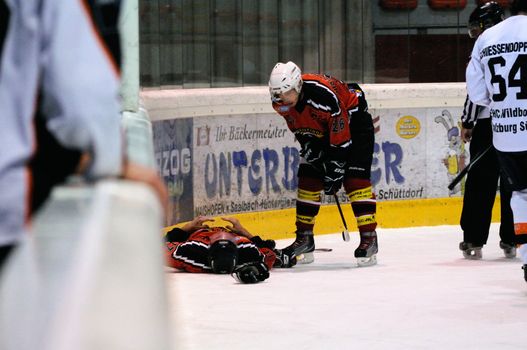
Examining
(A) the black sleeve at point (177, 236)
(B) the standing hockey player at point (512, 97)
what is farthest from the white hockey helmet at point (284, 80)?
(B) the standing hockey player at point (512, 97)

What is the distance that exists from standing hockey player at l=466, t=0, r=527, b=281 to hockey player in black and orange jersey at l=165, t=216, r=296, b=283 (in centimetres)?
134

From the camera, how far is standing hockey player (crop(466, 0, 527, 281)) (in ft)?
18.8

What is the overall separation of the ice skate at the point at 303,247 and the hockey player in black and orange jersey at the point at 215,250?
1.34ft

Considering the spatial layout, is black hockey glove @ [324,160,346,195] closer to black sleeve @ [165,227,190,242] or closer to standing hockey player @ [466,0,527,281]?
black sleeve @ [165,227,190,242]

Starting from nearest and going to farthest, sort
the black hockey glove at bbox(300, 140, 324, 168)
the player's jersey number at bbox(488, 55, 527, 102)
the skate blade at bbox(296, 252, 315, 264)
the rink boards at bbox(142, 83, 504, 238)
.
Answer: the player's jersey number at bbox(488, 55, 527, 102), the black hockey glove at bbox(300, 140, 324, 168), the skate blade at bbox(296, 252, 315, 264), the rink boards at bbox(142, 83, 504, 238)

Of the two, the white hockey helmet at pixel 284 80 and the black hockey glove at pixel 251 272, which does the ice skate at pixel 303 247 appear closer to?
the black hockey glove at pixel 251 272

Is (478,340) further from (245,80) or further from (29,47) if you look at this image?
(245,80)

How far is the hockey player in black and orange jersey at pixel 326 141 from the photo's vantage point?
679 centimetres

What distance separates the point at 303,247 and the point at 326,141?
68cm

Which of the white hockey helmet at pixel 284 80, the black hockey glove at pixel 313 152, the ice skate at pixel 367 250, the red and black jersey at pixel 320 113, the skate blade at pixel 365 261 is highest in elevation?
the white hockey helmet at pixel 284 80

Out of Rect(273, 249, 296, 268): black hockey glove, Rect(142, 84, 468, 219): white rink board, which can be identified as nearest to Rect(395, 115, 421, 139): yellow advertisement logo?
Rect(142, 84, 468, 219): white rink board

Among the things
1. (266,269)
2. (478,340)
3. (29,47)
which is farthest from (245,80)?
(29,47)

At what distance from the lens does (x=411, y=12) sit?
12047 millimetres

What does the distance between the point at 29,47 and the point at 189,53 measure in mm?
7697
